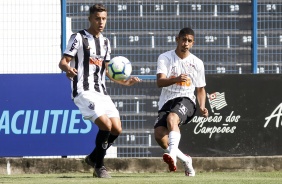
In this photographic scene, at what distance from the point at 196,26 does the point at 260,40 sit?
89cm

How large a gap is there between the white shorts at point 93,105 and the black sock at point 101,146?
21 centimetres

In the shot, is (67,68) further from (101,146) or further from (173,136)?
(173,136)

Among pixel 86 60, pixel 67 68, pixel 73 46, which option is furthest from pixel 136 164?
pixel 67 68

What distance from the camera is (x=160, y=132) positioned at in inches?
565

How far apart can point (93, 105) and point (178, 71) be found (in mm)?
1123

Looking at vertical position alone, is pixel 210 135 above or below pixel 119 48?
below

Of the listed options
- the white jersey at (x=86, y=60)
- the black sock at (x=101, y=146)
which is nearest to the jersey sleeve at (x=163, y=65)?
the white jersey at (x=86, y=60)

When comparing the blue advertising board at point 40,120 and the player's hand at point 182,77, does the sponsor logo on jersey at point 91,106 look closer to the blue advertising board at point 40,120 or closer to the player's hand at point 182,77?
the player's hand at point 182,77

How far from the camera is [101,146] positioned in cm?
1408

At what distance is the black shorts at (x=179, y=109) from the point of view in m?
14.2

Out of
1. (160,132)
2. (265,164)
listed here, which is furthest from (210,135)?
(160,132)

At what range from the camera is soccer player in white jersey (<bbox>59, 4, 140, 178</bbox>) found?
14.0 metres

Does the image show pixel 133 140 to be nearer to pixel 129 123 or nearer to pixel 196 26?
pixel 129 123

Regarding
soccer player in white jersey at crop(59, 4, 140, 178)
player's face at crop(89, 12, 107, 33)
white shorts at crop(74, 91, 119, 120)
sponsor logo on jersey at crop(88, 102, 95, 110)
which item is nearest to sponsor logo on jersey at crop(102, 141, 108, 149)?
soccer player in white jersey at crop(59, 4, 140, 178)
